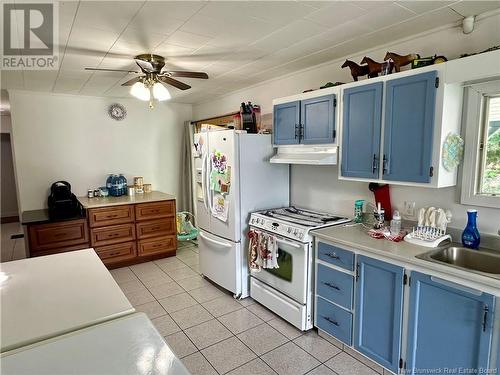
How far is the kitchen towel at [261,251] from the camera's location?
276 cm

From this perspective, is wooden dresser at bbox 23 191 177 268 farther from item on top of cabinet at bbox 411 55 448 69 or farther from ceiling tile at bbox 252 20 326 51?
item on top of cabinet at bbox 411 55 448 69

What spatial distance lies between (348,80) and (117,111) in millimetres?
3535

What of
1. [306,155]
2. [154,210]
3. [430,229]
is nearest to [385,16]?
[306,155]

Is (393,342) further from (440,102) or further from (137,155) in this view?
(137,155)

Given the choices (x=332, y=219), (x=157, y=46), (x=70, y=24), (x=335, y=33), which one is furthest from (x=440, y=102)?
(x=70, y=24)

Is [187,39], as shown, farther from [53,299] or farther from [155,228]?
[155,228]

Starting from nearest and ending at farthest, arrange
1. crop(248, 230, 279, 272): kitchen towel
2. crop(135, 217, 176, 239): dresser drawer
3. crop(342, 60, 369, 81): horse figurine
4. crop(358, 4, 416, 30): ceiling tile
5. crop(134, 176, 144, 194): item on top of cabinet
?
crop(358, 4, 416, 30): ceiling tile, crop(342, 60, 369, 81): horse figurine, crop(248, 230, 279, 272): kitchen towel, crop(135, 217, 176, 239): dresser drawer, crop(134, 176, 144, 194): item on top of cabinet

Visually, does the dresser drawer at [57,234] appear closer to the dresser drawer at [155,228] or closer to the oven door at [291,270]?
the dresser drawer at [155,228]

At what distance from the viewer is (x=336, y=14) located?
6.47ft

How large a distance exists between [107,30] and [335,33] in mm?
1659

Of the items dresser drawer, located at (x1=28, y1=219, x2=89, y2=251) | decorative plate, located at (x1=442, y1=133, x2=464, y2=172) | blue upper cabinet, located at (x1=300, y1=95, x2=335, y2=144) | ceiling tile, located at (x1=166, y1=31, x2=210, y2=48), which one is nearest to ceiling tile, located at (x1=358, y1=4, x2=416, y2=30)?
blue upper cabinet, located at (x1=300, y1=95, x2=335, y2=144)

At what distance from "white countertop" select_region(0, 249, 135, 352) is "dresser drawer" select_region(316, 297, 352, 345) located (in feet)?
5.32

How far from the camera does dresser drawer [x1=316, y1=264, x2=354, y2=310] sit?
2.25 metres

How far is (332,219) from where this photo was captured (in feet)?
9.30
